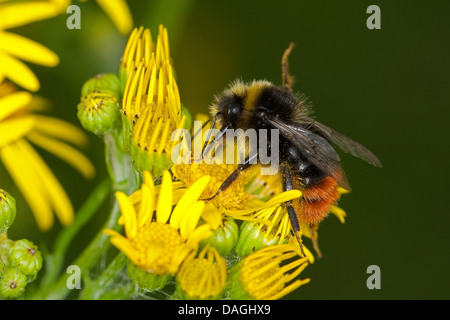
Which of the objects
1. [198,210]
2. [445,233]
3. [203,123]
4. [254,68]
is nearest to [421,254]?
[445,233]

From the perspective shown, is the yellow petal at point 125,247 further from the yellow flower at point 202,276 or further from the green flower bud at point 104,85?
the green flower bud at point 104,85

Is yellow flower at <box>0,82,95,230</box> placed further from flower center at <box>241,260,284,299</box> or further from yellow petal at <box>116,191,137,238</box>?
flower center at <box>241,260,284,299</box>

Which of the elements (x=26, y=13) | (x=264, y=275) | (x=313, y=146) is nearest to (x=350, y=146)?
(x=313, y=146)

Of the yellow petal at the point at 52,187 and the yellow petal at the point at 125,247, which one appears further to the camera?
the yellow petal at the point at 52,187

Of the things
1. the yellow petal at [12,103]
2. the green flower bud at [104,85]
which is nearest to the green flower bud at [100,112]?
the green flower bud at [104,85]

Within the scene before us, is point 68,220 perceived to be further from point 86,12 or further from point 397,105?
point 397,105

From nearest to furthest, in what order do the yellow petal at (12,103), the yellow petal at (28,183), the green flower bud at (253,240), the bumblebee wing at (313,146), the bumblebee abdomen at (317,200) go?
the yellow petal at (12,103)
the green flower bud at (253,240)
the bumblebee wing at (313,146)
the bumblebee abdomen at (317,200)
the yellow petal at (28,183)
